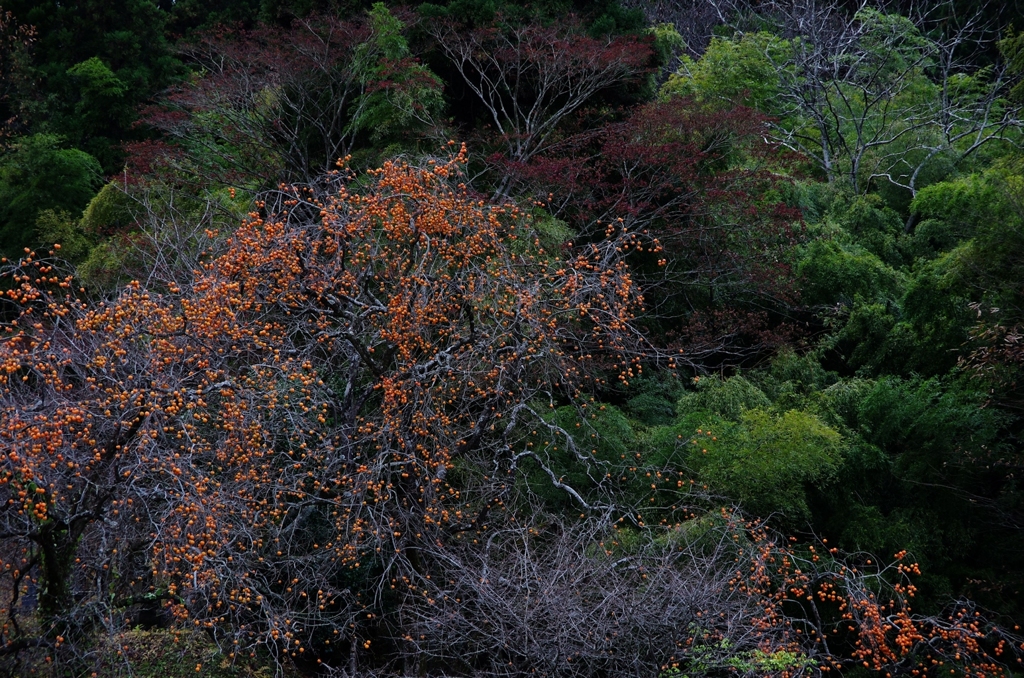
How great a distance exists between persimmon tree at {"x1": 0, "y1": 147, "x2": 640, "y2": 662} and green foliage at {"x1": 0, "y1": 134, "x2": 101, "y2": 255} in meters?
6.37

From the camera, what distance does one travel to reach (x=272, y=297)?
700cm

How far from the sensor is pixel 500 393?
715 cm

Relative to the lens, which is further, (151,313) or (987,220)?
(987,220)

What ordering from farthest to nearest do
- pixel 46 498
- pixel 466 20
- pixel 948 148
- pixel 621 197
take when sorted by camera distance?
pixel 948 148 → pixel 466 20 → pixel 621 197 → pixel 46 498

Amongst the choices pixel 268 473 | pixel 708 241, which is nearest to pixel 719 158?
pixel 708 241

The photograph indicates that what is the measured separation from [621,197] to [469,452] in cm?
363

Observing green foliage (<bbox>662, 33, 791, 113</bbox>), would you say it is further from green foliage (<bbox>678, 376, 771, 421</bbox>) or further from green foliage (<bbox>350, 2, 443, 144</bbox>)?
green foliage (<bbox>678, 376, 771, 421</bbox>)

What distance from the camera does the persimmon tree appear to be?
229 inches

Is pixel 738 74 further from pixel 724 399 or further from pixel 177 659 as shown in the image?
pixel 177 659

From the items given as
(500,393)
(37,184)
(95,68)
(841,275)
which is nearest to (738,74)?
(841,275)

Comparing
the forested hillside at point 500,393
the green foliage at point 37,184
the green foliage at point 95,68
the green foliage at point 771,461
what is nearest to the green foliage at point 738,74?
the forested hillside at point 500,393

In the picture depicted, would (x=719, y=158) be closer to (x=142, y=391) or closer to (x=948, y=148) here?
(x=948, y=148)

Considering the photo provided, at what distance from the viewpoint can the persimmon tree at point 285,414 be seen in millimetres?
5812

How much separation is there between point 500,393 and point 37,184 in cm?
931
